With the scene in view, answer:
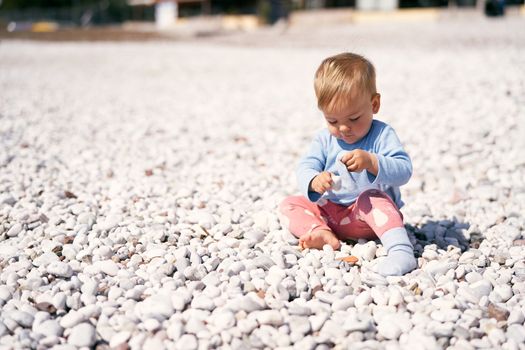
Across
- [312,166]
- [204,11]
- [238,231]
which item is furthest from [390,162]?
[204,11]

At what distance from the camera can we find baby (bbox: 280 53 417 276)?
2039mm

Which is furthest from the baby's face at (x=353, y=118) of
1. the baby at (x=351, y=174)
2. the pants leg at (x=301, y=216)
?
the pants leg at (x=301, y=216)

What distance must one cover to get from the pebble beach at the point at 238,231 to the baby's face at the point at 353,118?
1.67ft

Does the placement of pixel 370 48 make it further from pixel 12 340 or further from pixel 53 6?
pixel 53 6

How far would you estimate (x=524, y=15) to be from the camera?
58.1ft

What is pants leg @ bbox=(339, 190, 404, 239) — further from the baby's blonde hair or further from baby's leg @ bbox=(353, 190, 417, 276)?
the baby's blonde hair

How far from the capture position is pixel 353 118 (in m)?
2.10

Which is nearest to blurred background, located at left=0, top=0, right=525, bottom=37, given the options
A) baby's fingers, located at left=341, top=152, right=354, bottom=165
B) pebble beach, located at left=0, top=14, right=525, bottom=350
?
pebble beach, located at left=0, top=14, right=525, bottom=350

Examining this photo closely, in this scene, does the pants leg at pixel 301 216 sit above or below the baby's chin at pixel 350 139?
below

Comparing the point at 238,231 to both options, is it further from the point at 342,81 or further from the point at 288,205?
the point at 342,81

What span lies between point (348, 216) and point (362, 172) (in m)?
0.25

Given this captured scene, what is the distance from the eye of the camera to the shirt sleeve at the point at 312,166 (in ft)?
7.20

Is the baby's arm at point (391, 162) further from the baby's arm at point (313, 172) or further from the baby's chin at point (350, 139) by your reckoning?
the baby's arm at point (313, 172)

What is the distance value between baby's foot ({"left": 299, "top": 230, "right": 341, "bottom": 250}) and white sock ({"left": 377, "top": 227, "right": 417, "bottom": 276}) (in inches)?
8.8
